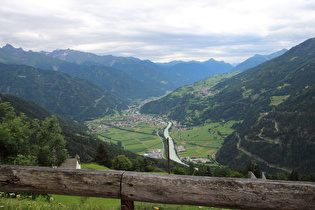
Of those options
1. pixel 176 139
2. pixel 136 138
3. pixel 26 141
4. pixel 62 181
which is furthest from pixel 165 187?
pixel 136 138

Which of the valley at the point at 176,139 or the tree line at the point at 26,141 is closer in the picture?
the tree line at the point at 26,141

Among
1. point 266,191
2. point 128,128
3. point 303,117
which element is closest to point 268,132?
point 303,117

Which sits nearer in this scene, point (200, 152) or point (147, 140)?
point (200, 152)

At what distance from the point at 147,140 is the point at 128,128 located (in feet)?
149

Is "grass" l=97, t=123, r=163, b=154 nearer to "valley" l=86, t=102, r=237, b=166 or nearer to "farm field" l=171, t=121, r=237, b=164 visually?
"valley" l=86, t=102, r=237, b=166

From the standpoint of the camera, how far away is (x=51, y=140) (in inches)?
802

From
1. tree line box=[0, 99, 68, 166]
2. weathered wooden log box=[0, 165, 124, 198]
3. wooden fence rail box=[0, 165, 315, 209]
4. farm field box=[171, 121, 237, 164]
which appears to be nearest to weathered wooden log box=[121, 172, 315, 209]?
wooden fence rail box=[0, 165, 315, 209]

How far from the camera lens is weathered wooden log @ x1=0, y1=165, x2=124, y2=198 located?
265 cm

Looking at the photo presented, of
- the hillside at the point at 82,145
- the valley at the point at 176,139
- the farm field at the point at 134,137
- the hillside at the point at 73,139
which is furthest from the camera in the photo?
the farm field at the point at 134,137

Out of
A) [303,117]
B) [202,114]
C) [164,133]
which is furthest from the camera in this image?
[202,114]

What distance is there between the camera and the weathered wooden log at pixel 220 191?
2.27 meters

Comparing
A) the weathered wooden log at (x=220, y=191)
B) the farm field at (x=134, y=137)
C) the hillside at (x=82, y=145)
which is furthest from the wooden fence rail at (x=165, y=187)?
the farm field at (x=134, y=137)

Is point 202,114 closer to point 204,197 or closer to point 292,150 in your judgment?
point 292,150

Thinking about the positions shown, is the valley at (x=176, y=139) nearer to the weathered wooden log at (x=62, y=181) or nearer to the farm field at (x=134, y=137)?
the farm field at (x=134, y=137)
